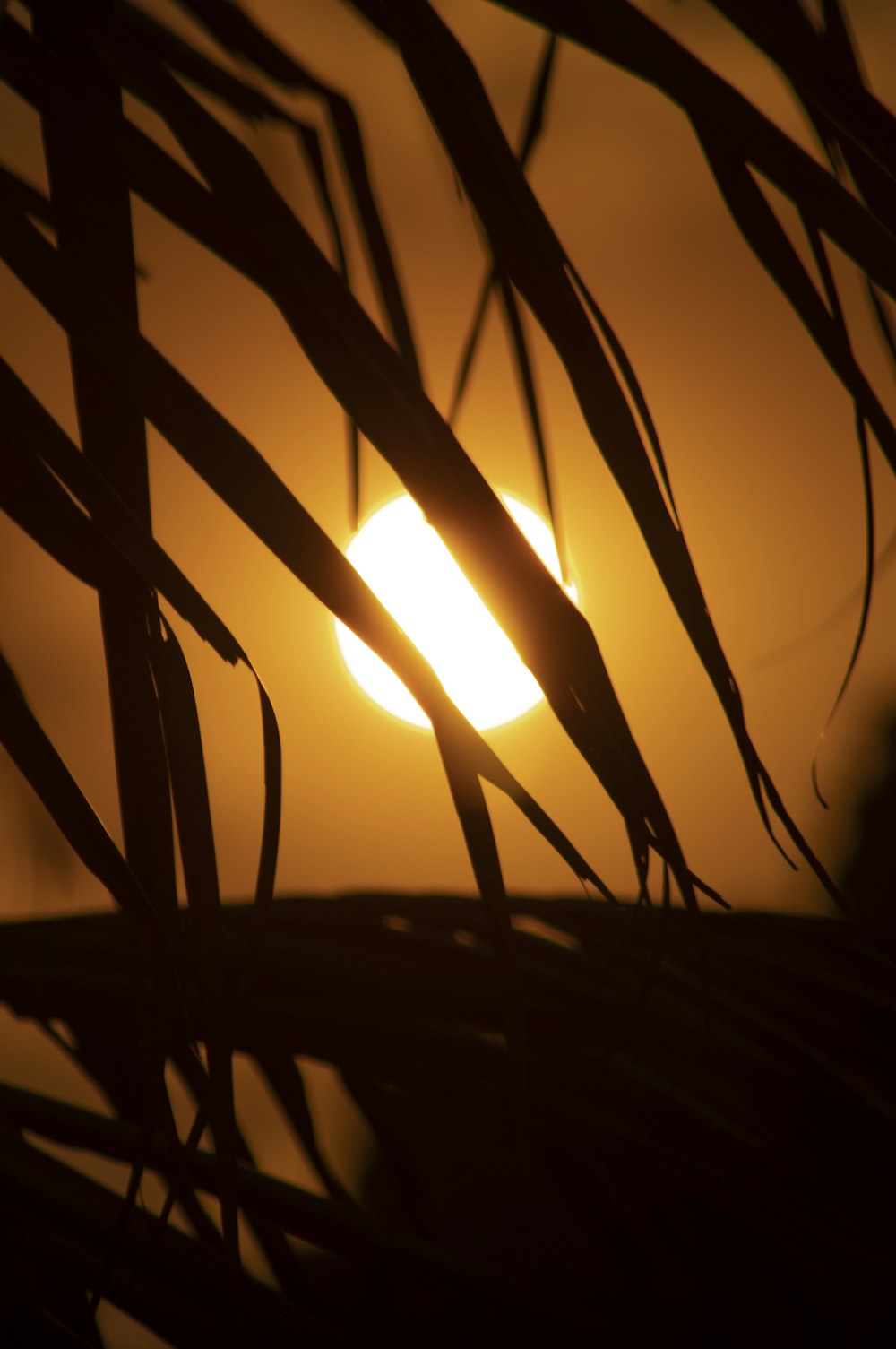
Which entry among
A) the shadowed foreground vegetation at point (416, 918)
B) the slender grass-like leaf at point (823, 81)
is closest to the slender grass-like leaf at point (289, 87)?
the shadowed foreground vegetation at point (416, 918)

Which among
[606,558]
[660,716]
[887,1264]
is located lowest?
[887,1264]

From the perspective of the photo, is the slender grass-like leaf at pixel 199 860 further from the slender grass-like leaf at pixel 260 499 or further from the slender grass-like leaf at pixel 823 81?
the slender grass-like leaf at pixel 823 81

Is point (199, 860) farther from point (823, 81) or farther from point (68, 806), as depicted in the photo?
point (823, 81)

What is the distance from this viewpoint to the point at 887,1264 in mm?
354

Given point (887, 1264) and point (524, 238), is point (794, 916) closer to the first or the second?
point (887, 1264)

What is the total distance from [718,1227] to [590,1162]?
0.05 meters

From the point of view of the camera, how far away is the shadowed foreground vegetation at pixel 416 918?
0.77ft

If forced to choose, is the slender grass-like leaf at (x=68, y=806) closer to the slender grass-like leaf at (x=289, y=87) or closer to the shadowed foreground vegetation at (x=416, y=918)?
the shadowed foreground vegetation at (x=416, y=918)

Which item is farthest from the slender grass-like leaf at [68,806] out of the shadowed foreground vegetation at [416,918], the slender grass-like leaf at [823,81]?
the slender grass-like leaf at [823,81]

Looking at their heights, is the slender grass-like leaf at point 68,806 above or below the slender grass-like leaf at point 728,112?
below

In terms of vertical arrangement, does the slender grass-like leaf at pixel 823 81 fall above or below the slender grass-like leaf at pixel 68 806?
above

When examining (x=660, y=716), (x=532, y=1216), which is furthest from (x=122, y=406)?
(x=660, y=716)

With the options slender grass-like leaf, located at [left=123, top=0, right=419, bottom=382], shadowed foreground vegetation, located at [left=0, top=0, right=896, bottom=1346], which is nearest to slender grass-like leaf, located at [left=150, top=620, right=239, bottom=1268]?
shadowed foreground vegetation, located at [left=0, top=0, right=896, bottom=1346]

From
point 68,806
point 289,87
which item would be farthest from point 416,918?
point 289,87
